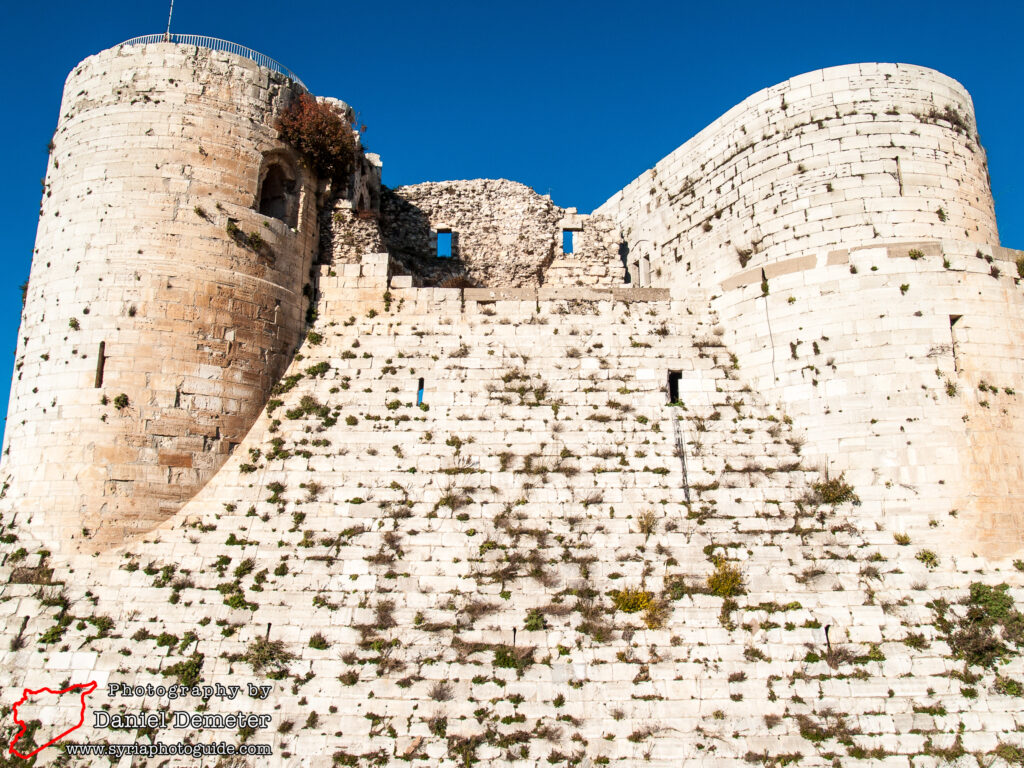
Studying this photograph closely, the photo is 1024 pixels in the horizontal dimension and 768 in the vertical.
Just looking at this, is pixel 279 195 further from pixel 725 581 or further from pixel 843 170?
pixel 725 581

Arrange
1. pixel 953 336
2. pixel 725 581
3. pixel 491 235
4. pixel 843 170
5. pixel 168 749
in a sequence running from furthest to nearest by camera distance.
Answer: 1. pixel 491 235
2. pixel 843 170
3. pixel 953 336
4. pixel 725 581
5. pixel 168 749

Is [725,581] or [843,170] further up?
[843,170]

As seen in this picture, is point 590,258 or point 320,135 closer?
point 320,135

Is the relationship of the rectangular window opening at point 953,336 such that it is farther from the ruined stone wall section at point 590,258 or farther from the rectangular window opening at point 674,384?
the ruined stone wall section at point 590,258

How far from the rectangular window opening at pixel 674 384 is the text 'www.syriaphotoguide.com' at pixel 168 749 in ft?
28.1

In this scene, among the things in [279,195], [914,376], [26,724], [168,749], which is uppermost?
[279,195]

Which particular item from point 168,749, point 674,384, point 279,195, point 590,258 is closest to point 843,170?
point 674,384

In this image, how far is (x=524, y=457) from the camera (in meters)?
12.3

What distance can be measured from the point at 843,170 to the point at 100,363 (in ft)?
43.5

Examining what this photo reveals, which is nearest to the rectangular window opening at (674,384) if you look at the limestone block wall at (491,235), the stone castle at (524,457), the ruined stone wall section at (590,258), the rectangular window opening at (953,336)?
the stone castle at (524,457)

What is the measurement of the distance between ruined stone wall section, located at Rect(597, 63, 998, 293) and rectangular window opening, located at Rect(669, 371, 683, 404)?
2200 millimetres

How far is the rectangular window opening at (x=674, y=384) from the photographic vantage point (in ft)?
44.1

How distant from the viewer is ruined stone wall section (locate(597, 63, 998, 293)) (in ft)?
41.5

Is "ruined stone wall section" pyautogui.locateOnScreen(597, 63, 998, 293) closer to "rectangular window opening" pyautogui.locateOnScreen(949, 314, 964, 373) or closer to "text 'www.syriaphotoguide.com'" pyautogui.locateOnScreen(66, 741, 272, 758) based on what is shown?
"rectangular window opening" pyautogui.locateOnScreen(949, 314, 964, 373)
